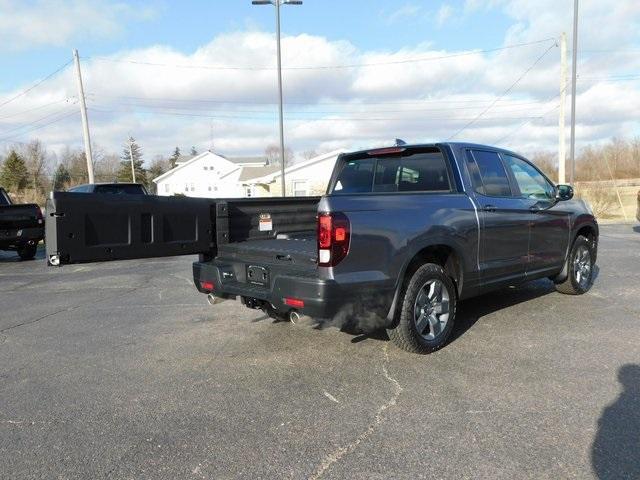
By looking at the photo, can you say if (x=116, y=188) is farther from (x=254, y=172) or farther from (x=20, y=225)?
(x=254, y=172)

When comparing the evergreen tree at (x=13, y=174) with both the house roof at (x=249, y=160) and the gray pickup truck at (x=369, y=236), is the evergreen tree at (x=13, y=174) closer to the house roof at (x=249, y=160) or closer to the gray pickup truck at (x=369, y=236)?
the house roof at (x=249, y=160)

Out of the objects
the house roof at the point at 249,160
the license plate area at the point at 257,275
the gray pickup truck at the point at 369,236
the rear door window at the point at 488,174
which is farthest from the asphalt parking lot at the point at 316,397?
the house roof at the point at 249,160

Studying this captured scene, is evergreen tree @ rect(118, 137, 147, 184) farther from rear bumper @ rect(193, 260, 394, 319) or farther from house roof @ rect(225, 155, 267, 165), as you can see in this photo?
rear bumper @ rect(193, 260, 394, 319)

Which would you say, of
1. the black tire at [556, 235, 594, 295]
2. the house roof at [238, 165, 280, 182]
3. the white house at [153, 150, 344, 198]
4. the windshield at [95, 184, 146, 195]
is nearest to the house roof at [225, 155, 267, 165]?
the white house at [153, 150, 344, 198]

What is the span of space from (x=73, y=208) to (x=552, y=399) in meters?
3.77

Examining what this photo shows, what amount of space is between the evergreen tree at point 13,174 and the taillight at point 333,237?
61878 mm

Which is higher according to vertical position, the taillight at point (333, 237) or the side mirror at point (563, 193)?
the side mirror at point (563, 193)

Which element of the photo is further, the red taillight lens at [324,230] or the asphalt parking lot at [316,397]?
the red taillight lens at [324,230]

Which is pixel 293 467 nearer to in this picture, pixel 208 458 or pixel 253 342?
pixel 208 458

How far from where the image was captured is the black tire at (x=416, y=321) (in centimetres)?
445

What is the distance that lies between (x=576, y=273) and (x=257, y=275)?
178 inches

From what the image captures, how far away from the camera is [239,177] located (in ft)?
192

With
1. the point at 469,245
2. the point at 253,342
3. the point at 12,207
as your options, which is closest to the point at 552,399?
the point at 469,245

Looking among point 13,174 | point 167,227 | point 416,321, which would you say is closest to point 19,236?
point 167,227
